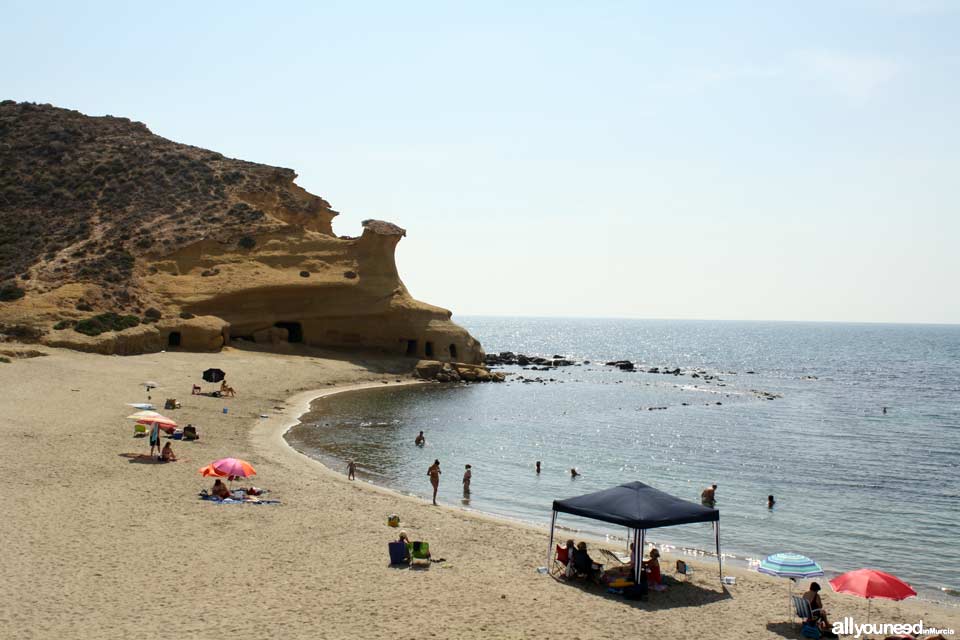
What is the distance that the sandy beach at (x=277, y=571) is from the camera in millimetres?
14828

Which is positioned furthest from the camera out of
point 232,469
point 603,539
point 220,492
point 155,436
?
point 155,436

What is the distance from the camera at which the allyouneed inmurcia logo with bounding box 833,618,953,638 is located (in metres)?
16.6

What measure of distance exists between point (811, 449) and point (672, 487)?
15.2 metres

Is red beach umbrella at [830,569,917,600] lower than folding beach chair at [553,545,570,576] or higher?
higher

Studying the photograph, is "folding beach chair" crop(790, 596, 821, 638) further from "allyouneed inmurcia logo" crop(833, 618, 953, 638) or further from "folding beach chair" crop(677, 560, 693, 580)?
"folding beach chair" crop(677, 560, 693, 580)

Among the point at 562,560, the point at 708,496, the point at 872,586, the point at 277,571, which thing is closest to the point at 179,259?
the point at 708,496

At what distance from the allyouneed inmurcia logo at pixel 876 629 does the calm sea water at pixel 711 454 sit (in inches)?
198

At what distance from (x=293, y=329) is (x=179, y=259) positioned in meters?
11.6

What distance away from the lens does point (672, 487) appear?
3378 cm

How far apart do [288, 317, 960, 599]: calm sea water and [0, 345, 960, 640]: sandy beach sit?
14.7 ft

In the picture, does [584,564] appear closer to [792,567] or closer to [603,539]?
[792,567]

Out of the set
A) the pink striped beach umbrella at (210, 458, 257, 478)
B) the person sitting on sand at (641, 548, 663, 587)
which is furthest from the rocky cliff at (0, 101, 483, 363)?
the person sitting on sand at (641, 548, 663, 587)

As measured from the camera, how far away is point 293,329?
2798 inches

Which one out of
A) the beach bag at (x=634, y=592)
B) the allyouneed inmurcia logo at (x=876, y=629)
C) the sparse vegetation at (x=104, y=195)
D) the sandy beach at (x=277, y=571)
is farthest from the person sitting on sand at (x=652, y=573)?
the sparse vegetation at (x=104, y=195)
